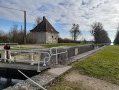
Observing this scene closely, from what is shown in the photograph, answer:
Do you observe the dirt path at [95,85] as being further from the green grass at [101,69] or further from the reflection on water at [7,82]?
the reflection on water at [7,82]

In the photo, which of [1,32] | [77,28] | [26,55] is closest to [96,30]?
[77,28]

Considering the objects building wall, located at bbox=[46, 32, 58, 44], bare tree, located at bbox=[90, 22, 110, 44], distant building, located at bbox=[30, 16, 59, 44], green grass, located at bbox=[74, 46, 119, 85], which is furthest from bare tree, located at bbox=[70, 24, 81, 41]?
green grass, located at bbox=[74, 46, 119, 85]

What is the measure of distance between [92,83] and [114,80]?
1.11 m

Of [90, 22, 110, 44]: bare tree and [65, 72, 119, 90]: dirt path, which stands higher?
[90, 22, 110, 44]: bare tree

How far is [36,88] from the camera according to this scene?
3.74 meters

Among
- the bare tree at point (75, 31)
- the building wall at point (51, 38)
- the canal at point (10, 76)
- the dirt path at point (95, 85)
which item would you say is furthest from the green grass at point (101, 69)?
the bare tree at point (75, 31)

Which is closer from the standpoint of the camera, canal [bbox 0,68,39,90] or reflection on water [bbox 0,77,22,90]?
reflection on water [bbox 0,77,22,90]

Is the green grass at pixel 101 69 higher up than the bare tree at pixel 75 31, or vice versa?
the bare tree at pixel 75 31

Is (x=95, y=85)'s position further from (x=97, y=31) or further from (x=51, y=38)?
(x=97, y=31)

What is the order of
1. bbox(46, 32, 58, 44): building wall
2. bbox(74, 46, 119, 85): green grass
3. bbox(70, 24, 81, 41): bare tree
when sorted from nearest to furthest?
bbox(74, 46, 119, 85): green grass → bbox(46, 32, 58, 44): building wall → bbox(70, 24, 81, 41): bare tree

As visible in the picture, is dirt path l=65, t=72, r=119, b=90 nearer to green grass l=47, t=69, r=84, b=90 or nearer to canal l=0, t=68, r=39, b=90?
green grass l=47, t=69, r=84, b=90

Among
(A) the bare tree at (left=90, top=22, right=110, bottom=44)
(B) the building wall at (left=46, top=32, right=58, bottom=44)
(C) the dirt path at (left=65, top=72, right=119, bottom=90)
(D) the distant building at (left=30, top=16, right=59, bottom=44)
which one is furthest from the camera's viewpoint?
(A) the bare tree at (left=90, top=22, right=110, bottom=44)

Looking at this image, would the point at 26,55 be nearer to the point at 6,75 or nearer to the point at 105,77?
the point at 6,75

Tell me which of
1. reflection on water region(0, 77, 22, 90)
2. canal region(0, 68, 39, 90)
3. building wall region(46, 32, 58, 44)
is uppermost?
building wall region(46, 32, 58, 44)
